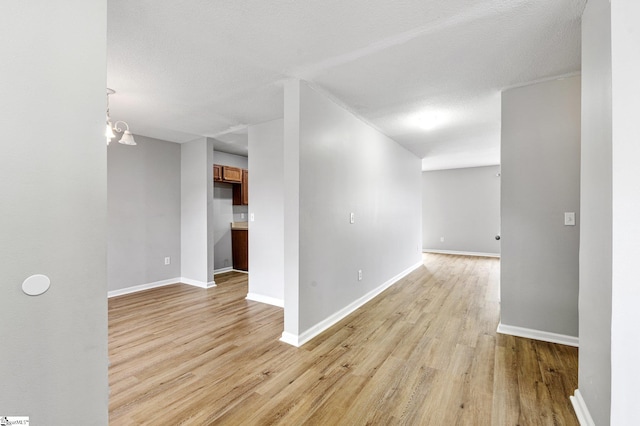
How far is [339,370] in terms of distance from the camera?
213 centimetres

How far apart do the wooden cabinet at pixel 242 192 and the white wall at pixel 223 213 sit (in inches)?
3.4

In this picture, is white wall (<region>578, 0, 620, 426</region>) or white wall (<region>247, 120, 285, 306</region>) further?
white wall (<region>247, 120, 285, 306</region>)

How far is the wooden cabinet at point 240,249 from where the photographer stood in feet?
18.6

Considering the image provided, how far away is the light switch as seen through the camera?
246cm

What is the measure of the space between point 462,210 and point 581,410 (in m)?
6.83

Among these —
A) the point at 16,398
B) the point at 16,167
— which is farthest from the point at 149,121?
the point at 16,398

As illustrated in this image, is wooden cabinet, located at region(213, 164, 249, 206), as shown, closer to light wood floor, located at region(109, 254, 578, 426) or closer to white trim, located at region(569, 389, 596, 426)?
light wood floor, located at region(109, 254, 578, 426)

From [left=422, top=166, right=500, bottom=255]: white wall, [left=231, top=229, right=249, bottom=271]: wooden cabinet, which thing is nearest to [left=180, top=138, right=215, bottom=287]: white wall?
[left=231, top=229, right=249, bottom=271]: wooden cabinet

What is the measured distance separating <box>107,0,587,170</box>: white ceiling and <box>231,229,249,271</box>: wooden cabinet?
8.97ft

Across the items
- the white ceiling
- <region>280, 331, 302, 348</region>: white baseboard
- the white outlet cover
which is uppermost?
the white ceiling

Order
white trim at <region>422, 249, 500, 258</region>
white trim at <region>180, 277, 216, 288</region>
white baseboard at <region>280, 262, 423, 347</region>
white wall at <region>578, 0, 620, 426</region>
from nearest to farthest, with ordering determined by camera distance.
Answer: white wall at <region>578, 0, 620, 426</region>
white baseboard at <region>280, 262, 423, 347</region>
white trim at <region>180, 277, 216, 288</region>
white trim at <region>422, 249, 500, 258</region>

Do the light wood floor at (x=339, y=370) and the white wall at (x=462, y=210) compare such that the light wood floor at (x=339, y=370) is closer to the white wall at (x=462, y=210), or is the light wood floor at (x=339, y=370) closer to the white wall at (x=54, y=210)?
the white wall at (x=54, y=210)

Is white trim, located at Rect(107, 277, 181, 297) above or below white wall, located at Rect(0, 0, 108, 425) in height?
below
